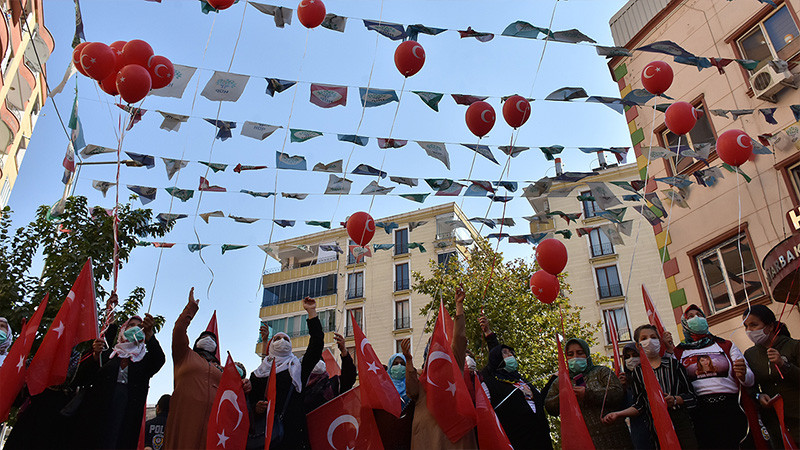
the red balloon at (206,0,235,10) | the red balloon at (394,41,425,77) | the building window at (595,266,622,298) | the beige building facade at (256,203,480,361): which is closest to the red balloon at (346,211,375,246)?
the red balloon at (394,41,425,77)

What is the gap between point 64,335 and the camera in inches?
204

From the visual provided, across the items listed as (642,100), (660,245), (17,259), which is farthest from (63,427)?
(660,245)

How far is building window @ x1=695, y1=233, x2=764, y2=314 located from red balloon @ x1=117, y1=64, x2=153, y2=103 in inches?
372

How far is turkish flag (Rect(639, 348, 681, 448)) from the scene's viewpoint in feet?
15.3

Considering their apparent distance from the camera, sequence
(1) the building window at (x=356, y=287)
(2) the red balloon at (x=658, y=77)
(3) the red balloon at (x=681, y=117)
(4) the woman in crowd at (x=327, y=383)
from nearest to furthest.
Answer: (4) the woman in crowd at (x=327, y=383), (2) the red balloon at (x=658, y=77), (3) the red balloon at (x=681, y=117), (1) the building window at (x=356, y=287)

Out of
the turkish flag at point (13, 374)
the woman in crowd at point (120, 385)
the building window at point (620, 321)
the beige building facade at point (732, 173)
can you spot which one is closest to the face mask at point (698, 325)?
the beige building facade at point (732, 173)

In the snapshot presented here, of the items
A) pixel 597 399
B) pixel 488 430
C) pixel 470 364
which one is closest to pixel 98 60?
pixel 470 364

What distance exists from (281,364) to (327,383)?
23.8 inches

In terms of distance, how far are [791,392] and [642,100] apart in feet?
15.0

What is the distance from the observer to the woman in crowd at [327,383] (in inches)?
217

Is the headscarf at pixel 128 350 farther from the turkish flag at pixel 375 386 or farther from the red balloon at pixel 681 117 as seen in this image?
the red balloon at pixel 681 117

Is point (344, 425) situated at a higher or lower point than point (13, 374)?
lower

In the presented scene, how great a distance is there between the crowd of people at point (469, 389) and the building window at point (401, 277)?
25939mm

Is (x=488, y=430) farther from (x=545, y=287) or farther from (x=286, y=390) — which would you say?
(x=545, y=287)
